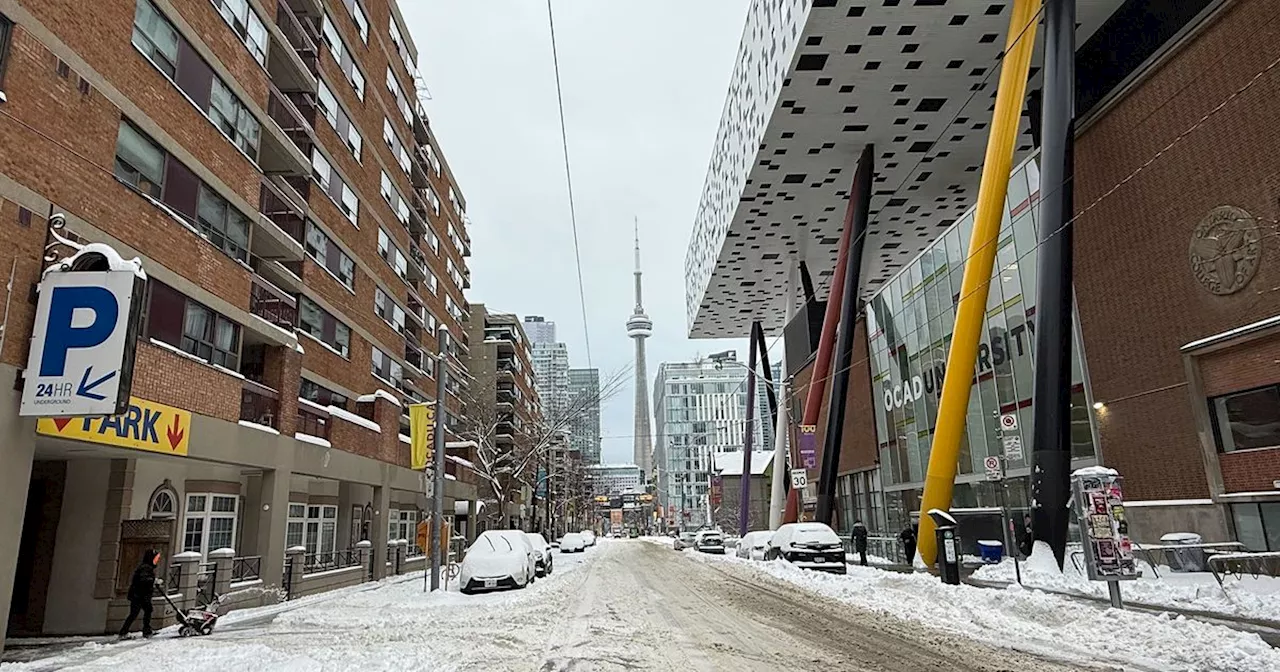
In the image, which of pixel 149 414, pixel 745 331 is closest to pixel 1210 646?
pixel 149 414

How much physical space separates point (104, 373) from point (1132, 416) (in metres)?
24.2

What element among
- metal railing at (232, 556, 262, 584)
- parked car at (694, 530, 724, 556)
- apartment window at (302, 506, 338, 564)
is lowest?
parked car at (694, 530, 724, 556)

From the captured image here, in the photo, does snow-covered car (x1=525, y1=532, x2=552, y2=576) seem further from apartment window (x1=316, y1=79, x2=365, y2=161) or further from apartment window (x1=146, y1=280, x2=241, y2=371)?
apartment window (x1=316, y1=79, x2=365, y2=161)

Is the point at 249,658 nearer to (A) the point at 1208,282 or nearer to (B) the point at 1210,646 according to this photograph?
(B) the point at 1210,646

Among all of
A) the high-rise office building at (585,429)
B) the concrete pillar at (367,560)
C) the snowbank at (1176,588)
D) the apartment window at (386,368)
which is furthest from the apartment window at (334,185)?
the snowbank at (1176,588)

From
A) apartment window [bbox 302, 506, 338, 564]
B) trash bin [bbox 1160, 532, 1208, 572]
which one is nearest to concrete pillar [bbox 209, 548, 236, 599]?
apartment window [bbox 302, 506, 338, 564]

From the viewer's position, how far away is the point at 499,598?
19.4 meters

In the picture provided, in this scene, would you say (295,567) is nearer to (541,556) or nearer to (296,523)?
(296,523)

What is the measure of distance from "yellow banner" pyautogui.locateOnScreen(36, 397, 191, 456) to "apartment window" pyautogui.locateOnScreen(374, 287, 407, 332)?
18217 mm

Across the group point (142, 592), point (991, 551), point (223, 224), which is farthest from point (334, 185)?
point (991, 551)

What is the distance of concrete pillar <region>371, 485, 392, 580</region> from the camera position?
2970 centimetres

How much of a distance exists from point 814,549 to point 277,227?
68.1ft

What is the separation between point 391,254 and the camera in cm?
3650

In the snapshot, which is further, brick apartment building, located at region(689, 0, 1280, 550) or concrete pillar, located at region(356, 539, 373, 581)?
concrete pillar, located at region(356, 539, 373, 581)
